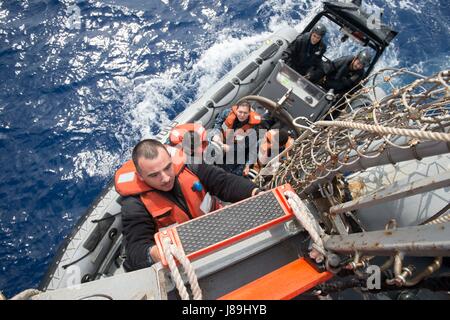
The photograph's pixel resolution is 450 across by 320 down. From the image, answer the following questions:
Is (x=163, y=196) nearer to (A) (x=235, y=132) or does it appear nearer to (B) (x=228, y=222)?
(B) (x=228, y=222)

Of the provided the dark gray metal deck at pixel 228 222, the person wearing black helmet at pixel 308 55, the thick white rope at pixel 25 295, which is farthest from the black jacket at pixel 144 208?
the person wearing black helmet at pixel 308 55

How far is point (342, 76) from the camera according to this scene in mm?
6820

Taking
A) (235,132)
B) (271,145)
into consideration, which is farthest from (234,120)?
(271,145)

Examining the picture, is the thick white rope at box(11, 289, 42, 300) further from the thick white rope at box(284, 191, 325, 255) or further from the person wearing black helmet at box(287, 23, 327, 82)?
the person wearing black helmet at box(287, 23, 327, 82)

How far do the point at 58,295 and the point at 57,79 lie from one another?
763 cm

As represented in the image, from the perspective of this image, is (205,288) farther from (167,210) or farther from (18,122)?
(18,122)

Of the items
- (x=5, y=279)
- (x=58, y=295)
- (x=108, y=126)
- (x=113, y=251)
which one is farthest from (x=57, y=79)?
(x=58, y=295)

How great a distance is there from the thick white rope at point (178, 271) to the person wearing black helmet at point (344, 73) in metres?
5.70

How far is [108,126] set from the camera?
7547mm

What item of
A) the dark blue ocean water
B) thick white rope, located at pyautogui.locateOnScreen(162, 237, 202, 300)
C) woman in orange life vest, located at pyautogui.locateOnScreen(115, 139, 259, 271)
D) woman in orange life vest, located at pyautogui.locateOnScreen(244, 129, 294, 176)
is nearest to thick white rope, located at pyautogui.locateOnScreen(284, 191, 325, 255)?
thick white rope, located at pyautogui.locateOnScreen(162, 237, 202, 300)

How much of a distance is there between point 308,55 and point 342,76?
2.67 ft

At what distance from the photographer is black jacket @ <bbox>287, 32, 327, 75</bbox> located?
6.63m

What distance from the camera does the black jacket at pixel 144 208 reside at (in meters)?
2.78

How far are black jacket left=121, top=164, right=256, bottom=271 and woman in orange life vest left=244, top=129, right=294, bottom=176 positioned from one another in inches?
81.5
